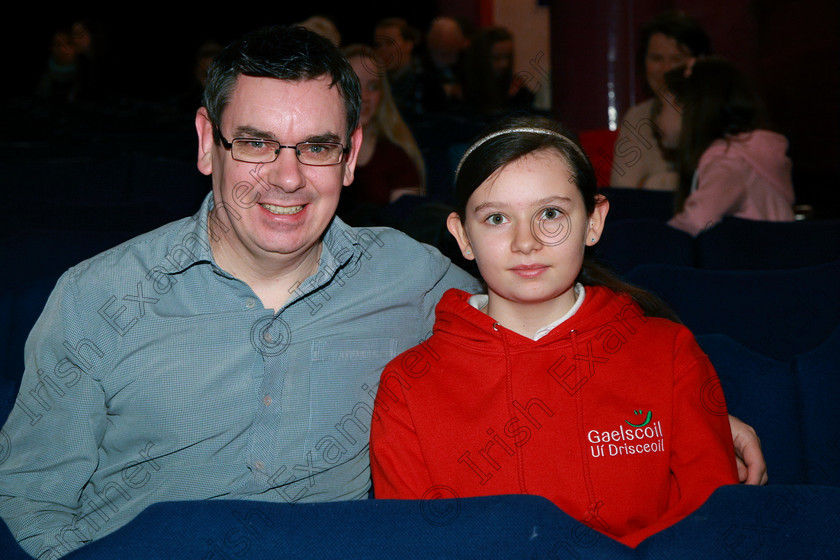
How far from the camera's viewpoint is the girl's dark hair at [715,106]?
10.2ft

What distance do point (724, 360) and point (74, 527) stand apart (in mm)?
1313

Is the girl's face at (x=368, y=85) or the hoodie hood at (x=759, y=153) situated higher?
the girl's face at (x=368, y=85)

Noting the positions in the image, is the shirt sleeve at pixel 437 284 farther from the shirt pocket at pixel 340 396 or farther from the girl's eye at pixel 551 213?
the girl's eye at pixel 551 213

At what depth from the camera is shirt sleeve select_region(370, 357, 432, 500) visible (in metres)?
1.32

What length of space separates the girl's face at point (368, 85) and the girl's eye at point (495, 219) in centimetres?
230

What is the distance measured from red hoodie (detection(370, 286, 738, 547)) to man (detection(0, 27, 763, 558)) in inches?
5.5

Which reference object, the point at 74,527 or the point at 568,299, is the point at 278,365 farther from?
the point at 568,299

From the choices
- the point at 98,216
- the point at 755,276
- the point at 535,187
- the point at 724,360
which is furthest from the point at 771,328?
the point at 98,216

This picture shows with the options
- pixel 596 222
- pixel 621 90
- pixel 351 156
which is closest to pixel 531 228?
pixel 596 222

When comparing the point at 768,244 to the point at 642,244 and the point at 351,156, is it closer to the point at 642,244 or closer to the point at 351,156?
the point at 642,244

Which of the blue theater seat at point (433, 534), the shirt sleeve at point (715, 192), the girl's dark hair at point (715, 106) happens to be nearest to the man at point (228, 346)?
the blue theater seat at point (433, 534)

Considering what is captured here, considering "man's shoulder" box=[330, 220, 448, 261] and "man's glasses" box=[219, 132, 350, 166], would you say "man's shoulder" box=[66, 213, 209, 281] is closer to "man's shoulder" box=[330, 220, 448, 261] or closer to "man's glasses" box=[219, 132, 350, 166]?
"man's glasses" box=[219, 132, 350, 166]

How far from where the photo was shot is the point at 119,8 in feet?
44.5

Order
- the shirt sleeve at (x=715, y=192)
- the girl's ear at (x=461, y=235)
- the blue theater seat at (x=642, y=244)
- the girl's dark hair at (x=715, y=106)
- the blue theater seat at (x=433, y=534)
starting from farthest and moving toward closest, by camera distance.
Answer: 1. the girl's dark hair at (x=715, y=106)
2. the shirt sleeve at (x=715, y=192)
3. the blue theater seat at (x=642, y=244)
4. the girl's ear at (x=461, y=235)
5. the blue theater seat at (x=433, y=534)
